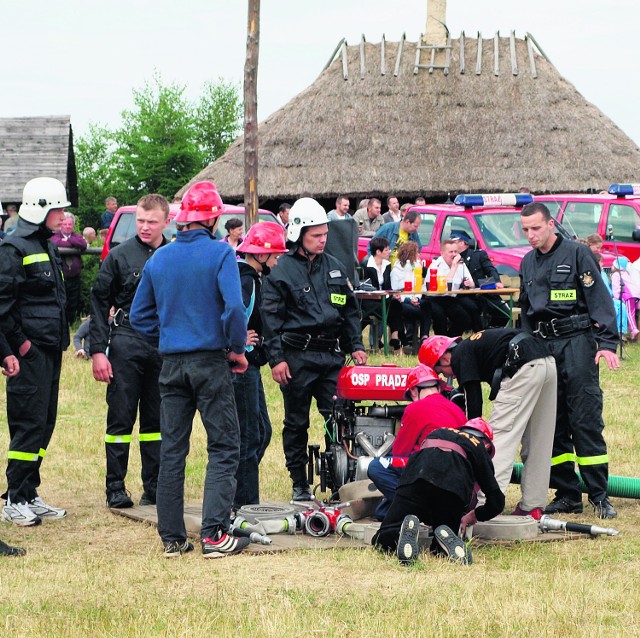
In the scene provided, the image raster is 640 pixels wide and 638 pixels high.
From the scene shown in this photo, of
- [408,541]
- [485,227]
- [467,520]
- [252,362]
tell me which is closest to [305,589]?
[408,541]

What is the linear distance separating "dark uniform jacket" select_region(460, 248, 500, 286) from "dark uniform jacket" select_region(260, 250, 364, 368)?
29.7ft

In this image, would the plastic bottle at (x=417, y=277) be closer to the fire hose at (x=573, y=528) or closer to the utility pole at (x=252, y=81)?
the utility pole at (x=252, y=81)

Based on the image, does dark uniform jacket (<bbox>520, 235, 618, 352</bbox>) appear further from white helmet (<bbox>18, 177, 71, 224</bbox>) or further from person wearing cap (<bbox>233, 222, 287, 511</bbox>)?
white helmet (<bbox>18, 177, 71, 224</bbox>)

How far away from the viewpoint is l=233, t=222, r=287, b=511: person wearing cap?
8445 millimetres

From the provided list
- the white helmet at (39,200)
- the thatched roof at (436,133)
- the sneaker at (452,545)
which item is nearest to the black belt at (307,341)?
the white helmet at (39,200)

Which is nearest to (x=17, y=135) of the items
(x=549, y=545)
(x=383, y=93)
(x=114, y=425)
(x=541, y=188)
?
(x=383, y=93)

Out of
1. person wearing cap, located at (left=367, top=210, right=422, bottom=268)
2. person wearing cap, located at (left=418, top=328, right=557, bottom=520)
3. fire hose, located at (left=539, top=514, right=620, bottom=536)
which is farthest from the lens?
person wearing cap, located at (left=367, top=210, right=422, bottom=268)

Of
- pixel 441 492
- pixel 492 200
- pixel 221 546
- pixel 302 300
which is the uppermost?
pixel 492 200

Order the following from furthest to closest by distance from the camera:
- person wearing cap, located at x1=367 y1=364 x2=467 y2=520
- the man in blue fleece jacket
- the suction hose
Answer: the suction hose, person wearing cap, located at x1=367 y1=364 x2=467 y2=520, the man in blue fleece jacket

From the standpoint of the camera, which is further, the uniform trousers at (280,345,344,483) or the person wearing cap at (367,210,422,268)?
the person wearing cap at (367,210,422,268)

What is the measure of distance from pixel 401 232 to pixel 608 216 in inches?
148

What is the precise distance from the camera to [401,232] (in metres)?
19.2

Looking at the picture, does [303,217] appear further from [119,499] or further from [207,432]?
[119,499]

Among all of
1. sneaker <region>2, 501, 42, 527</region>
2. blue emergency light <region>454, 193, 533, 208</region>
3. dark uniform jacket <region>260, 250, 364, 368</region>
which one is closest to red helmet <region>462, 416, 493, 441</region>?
dark uniform jacket <region>260, 250, 364, 368</region>
